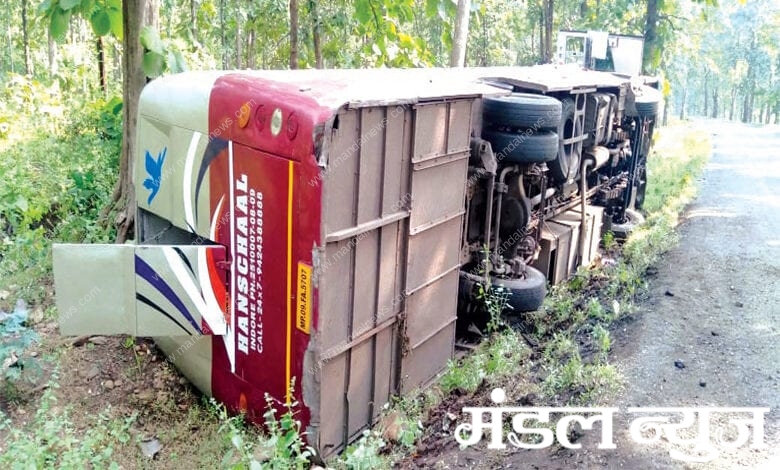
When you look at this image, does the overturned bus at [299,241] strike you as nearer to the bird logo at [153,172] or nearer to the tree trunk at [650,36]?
the bird logo at [153,172]

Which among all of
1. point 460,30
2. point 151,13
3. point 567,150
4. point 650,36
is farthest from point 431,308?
point 650,36

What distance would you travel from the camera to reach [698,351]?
229 inches

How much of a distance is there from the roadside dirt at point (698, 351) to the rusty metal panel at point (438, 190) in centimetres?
143

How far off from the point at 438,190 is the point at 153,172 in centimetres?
219

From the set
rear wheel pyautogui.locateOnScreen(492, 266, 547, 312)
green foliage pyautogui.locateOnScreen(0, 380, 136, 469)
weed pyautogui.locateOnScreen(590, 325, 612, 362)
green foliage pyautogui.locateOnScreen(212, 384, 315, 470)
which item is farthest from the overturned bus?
weed pyautogui.locateOnScreen(590, 325, 612, 362)

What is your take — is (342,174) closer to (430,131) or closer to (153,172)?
(430,131)

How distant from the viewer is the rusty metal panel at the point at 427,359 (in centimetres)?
516

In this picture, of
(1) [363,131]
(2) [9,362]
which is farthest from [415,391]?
(2) [9,362]

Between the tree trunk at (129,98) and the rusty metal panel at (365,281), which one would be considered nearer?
the rusty metal panel at (365,281)

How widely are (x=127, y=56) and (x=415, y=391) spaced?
3.94 metres

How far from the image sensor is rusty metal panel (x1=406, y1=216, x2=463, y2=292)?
498 centimetres

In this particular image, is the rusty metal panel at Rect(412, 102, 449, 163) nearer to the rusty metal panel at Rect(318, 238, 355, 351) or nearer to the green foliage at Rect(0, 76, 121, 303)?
the rusty metal panel at Rect(318, 238, 355, 351)

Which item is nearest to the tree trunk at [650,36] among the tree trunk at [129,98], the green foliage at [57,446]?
the tree trunk at [129,98]

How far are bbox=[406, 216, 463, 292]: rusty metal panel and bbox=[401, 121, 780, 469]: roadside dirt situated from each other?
39.2 inches
